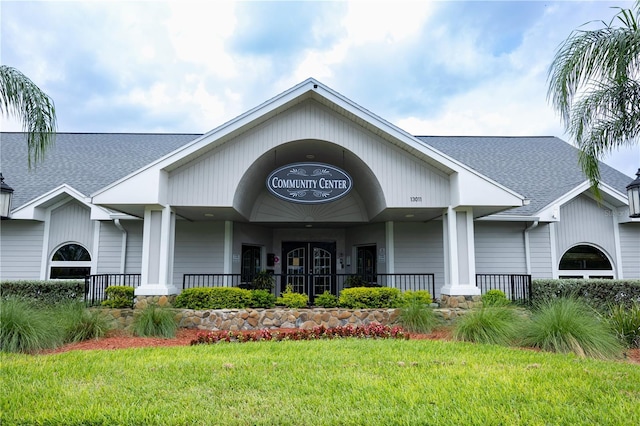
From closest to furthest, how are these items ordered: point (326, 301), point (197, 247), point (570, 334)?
point (570, 334) → point (326, 301) → point (197, 247)

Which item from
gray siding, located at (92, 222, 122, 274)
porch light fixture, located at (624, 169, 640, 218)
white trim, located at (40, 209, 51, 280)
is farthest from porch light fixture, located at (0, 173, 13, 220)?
porch light fixture, located at (624, 169, 640, 218)

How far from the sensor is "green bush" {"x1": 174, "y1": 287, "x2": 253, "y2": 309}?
9.62 metres

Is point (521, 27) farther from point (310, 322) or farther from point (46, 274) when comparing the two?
point (46, 274)

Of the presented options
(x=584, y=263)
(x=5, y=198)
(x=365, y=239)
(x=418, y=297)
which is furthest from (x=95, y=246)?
(x=584, y=263)

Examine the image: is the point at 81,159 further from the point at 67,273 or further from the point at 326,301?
the point at 326,301

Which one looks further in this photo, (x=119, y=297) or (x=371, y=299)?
(x=371, y=299)

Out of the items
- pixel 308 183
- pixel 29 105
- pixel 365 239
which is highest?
pixel 29 105

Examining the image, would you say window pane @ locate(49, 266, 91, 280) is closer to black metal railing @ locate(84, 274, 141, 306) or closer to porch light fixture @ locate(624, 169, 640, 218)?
black metal railing @ locate(84, 274, 141, 306)

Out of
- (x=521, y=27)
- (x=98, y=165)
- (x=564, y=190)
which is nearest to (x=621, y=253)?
(x=564, y=190)

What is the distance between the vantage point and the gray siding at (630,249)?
41.4 feet

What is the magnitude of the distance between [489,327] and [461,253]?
2.77 m

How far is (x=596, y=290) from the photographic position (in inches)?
433

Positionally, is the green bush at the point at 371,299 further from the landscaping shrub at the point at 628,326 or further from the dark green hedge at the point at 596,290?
the landscaping shrub at the point at 628,326

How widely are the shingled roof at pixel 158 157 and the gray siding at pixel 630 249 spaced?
1.45 meters
